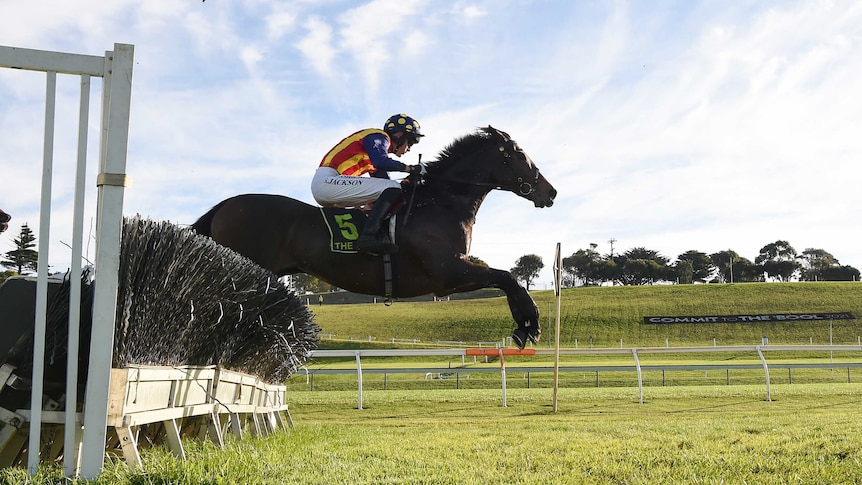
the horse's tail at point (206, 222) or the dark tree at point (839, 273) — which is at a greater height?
the dark tree at point (839, 273)

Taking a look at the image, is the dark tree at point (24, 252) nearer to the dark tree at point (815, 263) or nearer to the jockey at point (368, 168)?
the jockey at point (368, 168)

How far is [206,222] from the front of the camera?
6512 mm

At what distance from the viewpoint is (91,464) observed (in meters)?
3.05

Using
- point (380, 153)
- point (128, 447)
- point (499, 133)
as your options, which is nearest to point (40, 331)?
point (128, 447)

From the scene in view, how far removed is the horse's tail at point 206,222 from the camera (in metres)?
6.48

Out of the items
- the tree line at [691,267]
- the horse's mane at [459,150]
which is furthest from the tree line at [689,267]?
the horse's mane at [459,150]

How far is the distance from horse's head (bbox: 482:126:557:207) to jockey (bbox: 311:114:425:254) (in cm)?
68

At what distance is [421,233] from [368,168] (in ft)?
2.66

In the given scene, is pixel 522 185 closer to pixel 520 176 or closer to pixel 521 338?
pixel 520 176

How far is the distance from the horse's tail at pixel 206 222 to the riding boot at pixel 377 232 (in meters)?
1.37

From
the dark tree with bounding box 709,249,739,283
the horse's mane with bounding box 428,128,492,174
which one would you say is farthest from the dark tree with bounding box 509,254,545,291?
the horse's mane with bounding box 428,128,492,174

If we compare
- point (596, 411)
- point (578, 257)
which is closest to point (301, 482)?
point (596, 411)

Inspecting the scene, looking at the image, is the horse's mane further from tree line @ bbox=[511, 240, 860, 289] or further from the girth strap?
tree line @ bbox=[511, 240, 860, 289]

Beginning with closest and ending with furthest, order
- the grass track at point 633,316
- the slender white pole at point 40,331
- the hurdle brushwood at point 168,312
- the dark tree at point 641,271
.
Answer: the slender white pole at point 40,331 → the hurdle brushwood at point 168,312 → the grass track at point 633,316 → the dark tree at point 641,271
